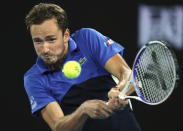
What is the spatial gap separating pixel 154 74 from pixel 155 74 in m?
0.01

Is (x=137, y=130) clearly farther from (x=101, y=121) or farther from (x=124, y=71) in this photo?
(x=124, y=71)

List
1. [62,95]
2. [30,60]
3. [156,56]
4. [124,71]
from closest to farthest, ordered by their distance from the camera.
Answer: [156,56] → [124,71] → [62,95] → [30,60]

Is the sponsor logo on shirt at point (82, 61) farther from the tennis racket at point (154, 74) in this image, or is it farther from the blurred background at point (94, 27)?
the blurred background at point (94, 27)

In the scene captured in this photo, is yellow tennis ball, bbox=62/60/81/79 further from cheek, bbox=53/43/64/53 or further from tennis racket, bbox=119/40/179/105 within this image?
tennis racket, bbox=119/40/179/105

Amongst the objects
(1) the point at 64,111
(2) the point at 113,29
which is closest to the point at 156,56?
(1) the point at 64,111

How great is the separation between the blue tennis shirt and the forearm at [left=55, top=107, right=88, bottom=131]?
208 millimetres

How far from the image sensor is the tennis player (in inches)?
129

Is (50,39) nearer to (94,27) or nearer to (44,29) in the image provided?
(44,29)

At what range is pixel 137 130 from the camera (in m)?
3.35

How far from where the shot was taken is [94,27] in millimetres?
5496

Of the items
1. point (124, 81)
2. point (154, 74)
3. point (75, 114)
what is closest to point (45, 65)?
point (75, 114)

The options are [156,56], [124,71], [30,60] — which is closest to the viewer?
[156,56]

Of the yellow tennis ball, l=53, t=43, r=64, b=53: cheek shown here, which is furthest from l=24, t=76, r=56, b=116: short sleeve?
l=53, t=43, r=64, b=53: cheek

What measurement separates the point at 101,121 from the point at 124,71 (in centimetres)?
47
